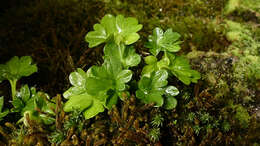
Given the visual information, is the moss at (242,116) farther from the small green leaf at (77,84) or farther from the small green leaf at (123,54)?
the small green leaf at (77,84)

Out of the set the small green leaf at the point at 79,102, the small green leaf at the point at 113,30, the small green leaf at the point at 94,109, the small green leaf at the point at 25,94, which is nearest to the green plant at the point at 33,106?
the small green leaf at the point at 25,94

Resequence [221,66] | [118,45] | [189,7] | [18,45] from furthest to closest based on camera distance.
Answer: [189,7] → [18,45] → [221,66] → [118,45]

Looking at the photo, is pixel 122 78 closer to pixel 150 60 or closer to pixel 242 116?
pixel 150 60

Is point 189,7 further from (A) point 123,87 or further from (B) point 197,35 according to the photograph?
(A) point 123,87

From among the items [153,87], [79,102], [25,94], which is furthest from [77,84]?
[153,87]

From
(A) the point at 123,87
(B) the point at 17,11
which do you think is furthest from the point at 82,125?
(B) the point at 17,11

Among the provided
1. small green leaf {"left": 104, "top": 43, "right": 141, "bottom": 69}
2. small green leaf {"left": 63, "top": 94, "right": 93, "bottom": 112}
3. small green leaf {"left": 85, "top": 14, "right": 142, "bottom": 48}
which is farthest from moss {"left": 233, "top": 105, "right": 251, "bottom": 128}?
small green leaf {"left": 63, "top": 94, "right": 93, "bottom": 112}
